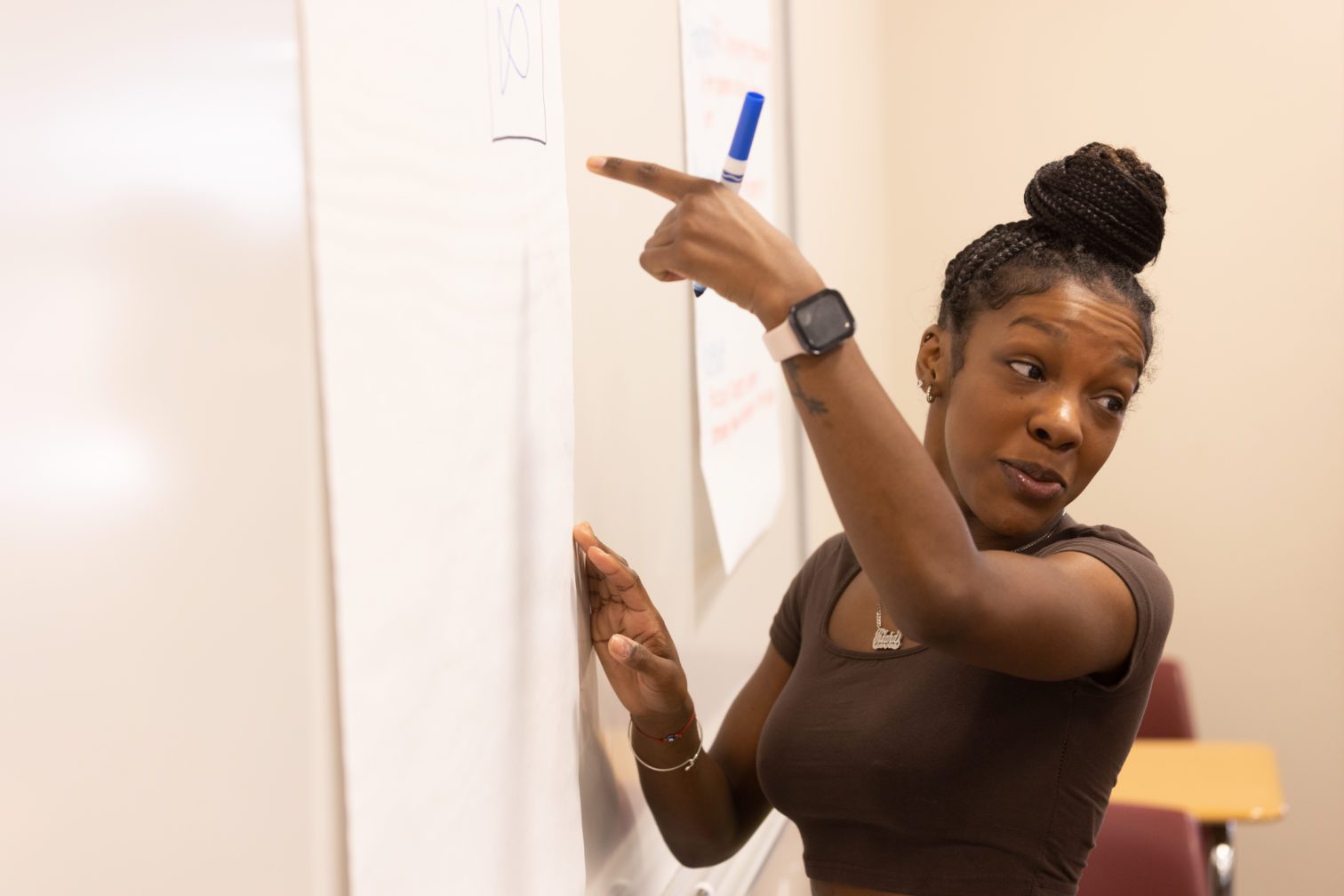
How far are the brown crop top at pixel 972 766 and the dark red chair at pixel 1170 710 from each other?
197 centimetres

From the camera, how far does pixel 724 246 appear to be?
0.80 m

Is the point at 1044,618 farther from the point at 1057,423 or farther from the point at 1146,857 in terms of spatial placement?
the point at 1146,857

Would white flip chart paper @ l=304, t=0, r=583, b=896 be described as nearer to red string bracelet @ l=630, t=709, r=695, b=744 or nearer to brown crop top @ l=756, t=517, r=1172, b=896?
red string bracelet @ l=630, t=709, r=695, b=744

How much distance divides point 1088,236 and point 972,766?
0.45 metres

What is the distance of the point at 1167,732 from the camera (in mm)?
2822

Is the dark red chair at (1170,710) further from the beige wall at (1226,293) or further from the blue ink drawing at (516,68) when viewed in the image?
the blue ink drawing at (516,68)

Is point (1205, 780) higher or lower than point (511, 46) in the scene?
lower

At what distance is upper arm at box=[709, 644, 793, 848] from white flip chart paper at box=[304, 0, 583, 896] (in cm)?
32

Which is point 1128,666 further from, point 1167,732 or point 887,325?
point 887,325

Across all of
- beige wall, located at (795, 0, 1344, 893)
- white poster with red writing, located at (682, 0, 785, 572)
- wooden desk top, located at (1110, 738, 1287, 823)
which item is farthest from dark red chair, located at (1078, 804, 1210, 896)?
beige wall, located at (795, 0, 1344, 893)

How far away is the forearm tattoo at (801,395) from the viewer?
76cm

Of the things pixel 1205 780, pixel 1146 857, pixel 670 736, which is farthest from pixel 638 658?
pixel 1205 780

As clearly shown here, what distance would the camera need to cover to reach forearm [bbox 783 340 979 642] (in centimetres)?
75

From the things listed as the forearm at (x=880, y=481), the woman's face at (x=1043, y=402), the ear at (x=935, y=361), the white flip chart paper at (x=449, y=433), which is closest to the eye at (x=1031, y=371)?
the woman's face at (x=1043, y=402)
